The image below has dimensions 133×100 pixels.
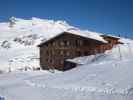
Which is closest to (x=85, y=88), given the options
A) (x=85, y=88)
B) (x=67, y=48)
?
(x=85, y=88)

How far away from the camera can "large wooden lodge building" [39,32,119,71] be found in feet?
180

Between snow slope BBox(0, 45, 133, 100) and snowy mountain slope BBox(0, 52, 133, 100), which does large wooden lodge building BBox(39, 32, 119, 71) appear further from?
snowy mountain slope BBox(0, 52, 133, 100)

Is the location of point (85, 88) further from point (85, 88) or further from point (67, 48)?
point (67, 48)

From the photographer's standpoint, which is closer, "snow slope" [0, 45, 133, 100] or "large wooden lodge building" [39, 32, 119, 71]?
"snow slope" [0, 45, 133, 100]

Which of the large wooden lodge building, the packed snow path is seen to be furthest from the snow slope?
the large wooden lodge building

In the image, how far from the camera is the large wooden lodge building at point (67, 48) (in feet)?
180

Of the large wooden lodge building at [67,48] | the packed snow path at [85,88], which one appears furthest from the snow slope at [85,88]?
the large wooden lodge building at [67,48]

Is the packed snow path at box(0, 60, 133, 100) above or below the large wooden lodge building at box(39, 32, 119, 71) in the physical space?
below

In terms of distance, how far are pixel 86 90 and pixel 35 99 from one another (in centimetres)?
319

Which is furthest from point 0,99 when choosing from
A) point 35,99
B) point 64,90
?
point 64,90

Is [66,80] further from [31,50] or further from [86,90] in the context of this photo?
[31,50]

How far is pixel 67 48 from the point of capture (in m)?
55.8

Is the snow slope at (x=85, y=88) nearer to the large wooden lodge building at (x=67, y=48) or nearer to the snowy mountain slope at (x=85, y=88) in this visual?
the snowy mountain slope at (x=85, y=88)

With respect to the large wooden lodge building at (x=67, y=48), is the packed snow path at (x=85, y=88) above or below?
below
